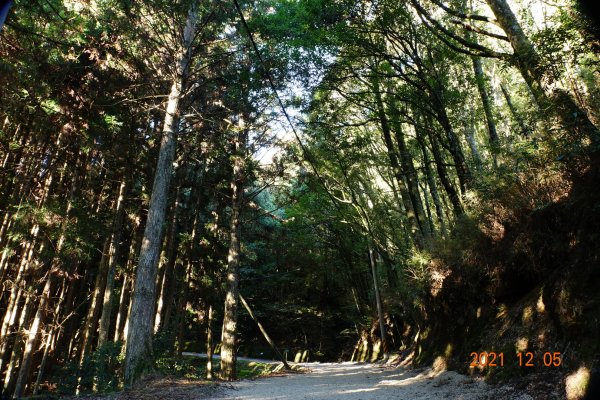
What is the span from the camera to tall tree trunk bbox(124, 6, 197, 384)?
7.44 metres

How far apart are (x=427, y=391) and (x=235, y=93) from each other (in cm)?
1002

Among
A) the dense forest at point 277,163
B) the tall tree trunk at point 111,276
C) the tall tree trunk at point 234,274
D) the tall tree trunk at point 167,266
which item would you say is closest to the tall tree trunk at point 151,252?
the dense forest at point 277,163

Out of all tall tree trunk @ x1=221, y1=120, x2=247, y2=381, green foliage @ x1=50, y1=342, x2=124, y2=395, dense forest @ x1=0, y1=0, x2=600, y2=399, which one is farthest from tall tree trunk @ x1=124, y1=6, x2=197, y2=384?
tall tree trunk @ x1=221, y1=120, x2=247, y2=381

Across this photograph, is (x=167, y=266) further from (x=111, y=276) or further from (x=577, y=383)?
(x=577, y=383)

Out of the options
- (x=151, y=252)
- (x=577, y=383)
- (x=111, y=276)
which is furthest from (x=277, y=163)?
(x=577, y=383)

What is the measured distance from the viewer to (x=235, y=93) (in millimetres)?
11812

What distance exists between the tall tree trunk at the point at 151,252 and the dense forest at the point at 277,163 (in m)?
0.05

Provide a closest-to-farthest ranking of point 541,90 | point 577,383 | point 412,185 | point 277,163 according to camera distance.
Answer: point 577,383 → point 541,90 → point 277,163 → point 412,185

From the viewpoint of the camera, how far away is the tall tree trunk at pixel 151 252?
7.44 metres

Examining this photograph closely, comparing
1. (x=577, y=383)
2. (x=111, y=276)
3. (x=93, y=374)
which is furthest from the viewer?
(x=111, y=276)

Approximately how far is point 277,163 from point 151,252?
5990 mm

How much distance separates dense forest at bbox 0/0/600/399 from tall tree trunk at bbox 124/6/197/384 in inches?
1.9

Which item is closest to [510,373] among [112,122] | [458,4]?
[458,4]

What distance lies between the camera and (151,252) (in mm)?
8094
